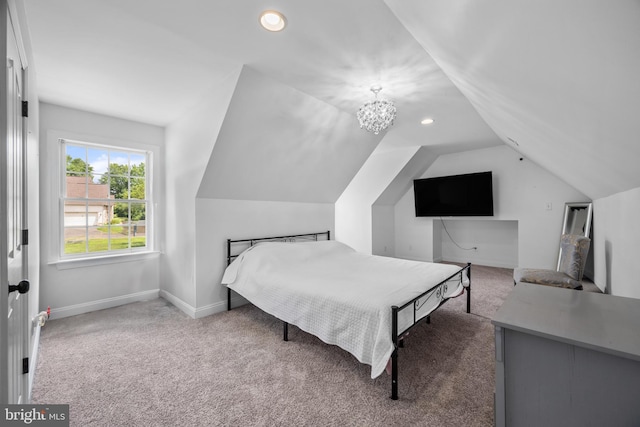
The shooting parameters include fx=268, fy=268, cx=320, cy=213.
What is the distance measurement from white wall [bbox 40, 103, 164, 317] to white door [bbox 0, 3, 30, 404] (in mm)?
1935

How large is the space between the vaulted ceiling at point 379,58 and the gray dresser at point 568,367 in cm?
90

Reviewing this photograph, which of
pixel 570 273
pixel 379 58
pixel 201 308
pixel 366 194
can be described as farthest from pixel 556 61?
pixel 366 194

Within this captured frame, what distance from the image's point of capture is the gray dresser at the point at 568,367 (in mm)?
983

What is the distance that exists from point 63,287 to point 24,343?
205 centimetres

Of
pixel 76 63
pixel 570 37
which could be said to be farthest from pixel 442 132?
pixel 76 63

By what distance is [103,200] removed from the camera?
3.51 meters

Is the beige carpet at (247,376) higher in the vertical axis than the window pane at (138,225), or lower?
lower

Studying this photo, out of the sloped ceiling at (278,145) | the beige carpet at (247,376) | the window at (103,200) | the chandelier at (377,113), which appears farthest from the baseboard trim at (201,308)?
the chandelier at (377,113)

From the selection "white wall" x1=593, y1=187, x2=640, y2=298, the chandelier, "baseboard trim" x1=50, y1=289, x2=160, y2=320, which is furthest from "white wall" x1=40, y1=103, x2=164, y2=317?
"white wall" x1=593, y1=187, x2=640, y2=298

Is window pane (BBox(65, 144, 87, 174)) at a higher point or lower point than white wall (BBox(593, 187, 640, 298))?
higher

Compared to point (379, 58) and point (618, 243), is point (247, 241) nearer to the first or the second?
point (379, 58)

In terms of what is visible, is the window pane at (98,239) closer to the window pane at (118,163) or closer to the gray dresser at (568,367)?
the window pane at (118,163)

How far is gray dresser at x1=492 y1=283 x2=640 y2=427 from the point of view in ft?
3.23

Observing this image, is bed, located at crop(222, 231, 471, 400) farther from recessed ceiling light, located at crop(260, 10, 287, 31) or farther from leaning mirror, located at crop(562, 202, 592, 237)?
leaning mirror, located at crop(562, 202, 592, 237)
